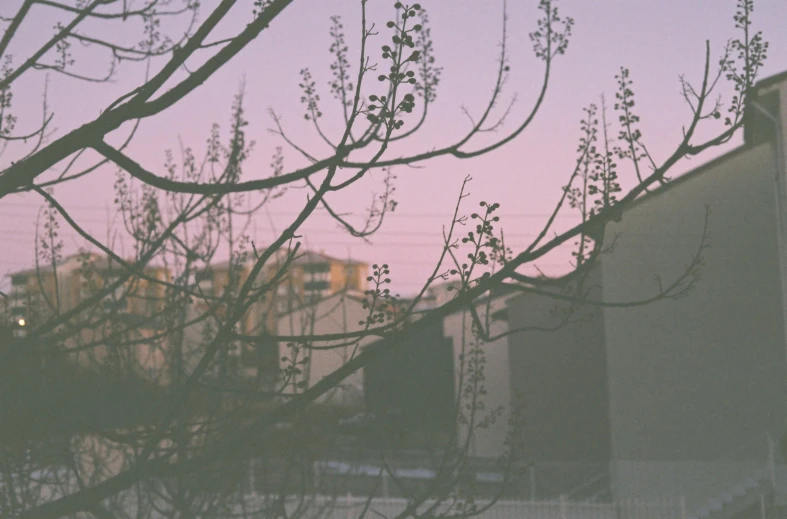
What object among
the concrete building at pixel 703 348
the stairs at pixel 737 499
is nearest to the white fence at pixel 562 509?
the stairs at pixel 737 499

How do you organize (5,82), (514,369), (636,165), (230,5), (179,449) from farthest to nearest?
(514,369) < (5,82) < (636,165) < (179,449) < (230,5)

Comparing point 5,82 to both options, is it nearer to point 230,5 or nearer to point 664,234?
point 230,5

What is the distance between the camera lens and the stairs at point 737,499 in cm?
1564

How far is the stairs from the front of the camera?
51.3ft

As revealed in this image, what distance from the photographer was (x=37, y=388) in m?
5.33

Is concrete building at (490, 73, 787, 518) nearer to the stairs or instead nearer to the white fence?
the stairs

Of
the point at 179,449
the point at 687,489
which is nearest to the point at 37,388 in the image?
the point at 179,449

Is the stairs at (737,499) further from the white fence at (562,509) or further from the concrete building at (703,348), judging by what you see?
the white fence at (562,509)

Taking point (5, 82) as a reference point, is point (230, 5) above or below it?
below

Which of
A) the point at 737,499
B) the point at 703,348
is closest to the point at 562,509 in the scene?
the point at 737,499

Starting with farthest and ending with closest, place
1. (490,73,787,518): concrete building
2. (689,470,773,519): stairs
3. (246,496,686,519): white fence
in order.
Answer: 1. (490,73,787,518): concrete building
2. (689,470,773,519): stairs
3. (246,496,686,519): white fence

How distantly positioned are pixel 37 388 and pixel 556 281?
11.9 feet

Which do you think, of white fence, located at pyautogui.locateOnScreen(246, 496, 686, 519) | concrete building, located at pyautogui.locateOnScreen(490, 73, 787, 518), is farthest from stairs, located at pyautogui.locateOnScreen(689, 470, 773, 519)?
white fence, located at pyautogui.locateOnScreen(246, 496, 686, 519)

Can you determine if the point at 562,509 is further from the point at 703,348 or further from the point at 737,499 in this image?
the point at 703,348
